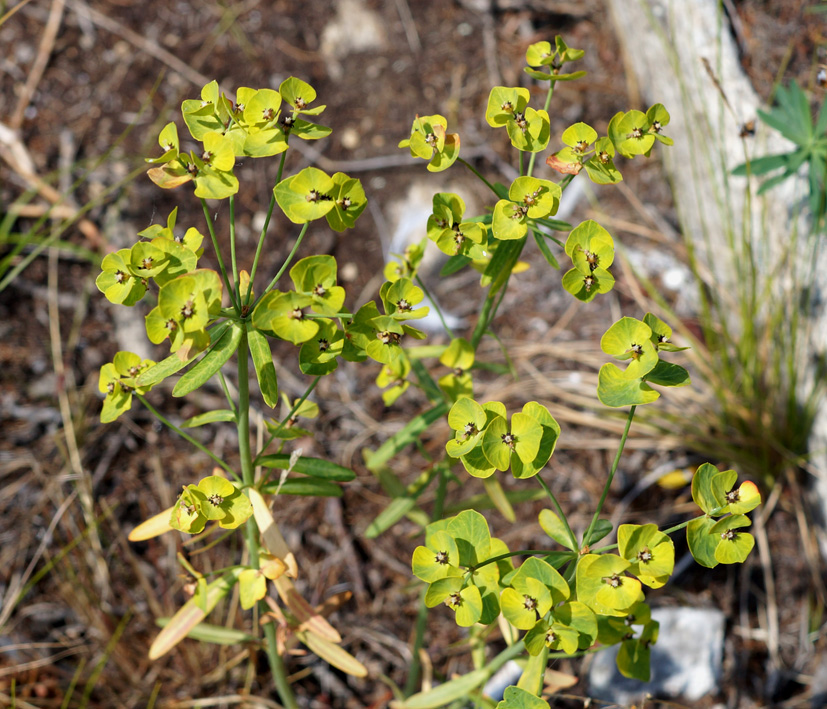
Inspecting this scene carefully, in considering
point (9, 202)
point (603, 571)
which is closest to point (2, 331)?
point (9, 202)

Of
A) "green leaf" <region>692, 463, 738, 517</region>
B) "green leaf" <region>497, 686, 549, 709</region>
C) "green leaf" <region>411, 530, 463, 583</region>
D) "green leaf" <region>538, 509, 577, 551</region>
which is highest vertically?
"green leaf" <region>692, 463, 738, 517</region>

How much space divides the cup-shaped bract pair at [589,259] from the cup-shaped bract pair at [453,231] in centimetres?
19

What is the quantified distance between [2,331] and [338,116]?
1.83 metres

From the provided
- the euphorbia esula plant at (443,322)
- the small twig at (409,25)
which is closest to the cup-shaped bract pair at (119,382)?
the euphorbia esula plant at (443,322)

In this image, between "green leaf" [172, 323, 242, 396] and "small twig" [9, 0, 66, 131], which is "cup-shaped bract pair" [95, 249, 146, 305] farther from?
"small twig" [9, 0, 66, 131]

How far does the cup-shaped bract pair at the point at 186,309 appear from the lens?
128cm

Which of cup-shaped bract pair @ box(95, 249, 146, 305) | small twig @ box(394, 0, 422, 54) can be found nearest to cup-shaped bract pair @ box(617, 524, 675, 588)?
cup-shaped bract pair @ box(95, 249, 146, 305)

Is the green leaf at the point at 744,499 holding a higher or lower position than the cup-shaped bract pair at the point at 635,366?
lower

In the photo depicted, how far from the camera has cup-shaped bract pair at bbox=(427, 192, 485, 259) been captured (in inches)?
59.1

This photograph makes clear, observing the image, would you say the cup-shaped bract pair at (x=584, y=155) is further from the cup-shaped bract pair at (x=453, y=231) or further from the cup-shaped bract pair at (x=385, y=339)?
the cup-shaped bract pair at (x=385, y=339)

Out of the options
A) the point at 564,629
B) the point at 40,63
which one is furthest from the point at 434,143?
the point at 40,63

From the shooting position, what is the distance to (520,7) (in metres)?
3.82

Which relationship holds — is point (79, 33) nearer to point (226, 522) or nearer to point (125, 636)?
point (125, 636)

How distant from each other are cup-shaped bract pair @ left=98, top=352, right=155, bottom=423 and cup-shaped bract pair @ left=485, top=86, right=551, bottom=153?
0.90 m
